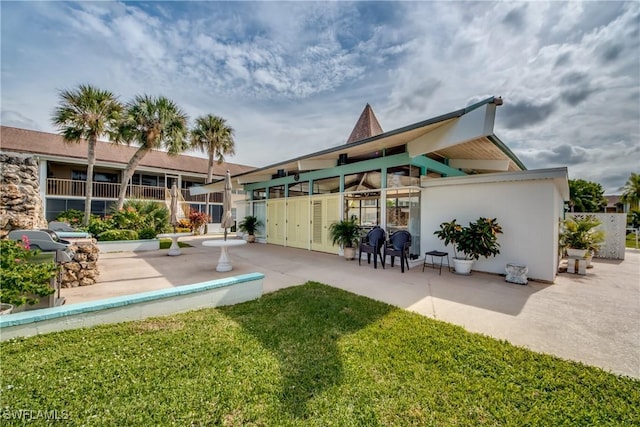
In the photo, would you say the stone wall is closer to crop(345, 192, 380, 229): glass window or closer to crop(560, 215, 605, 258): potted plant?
crop(345, 192, 380, 229): glass window

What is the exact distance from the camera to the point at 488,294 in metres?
5.19

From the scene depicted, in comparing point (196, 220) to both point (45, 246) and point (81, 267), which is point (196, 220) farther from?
point (45, 246)

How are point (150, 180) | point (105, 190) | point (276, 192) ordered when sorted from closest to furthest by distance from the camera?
point (276, 192), point (105, 190), point (150, 180)

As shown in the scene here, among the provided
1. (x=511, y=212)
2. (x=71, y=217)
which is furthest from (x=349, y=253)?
(x=71, y=217)

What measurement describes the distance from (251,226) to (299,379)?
12268mm

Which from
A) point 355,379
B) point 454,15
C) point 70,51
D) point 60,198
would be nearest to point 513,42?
point 454,15

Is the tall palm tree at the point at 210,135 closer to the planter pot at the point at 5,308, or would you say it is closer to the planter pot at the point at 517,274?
the planter pot at the point at 5,308

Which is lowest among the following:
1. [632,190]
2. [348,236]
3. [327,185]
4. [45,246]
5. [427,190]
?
[348,236]

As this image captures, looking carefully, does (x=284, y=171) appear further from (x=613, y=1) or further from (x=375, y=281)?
(x=613, y=1)

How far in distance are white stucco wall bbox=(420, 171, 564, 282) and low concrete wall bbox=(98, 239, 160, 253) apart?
36.9ft

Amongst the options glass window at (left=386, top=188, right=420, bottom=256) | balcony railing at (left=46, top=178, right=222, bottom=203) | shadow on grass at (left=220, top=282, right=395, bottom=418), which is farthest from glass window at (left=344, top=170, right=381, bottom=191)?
balcony railing at (left=46, top=178, right=222, bottom=203)

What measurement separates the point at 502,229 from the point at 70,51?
1200cm

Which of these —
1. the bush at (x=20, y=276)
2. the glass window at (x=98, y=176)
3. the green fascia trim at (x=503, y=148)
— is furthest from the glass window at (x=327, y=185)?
the glass window at (x=98, y=176)

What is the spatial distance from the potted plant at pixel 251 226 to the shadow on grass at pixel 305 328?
9282mm
